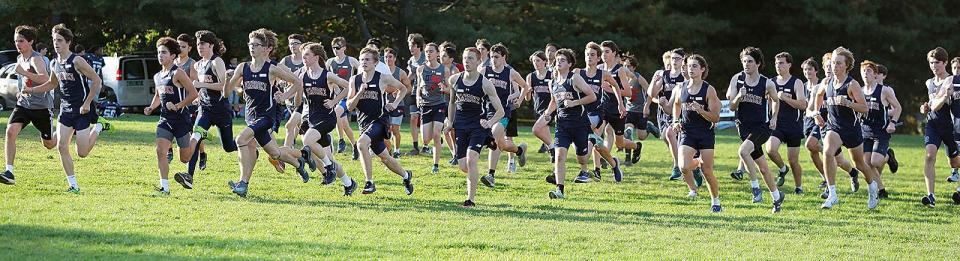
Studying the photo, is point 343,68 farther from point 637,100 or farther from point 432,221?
point 432,221

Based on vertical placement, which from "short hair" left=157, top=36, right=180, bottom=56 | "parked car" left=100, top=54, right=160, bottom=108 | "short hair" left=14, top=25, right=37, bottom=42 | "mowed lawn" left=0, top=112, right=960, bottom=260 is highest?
"short hair" left=14, top=25, right=37, bottom=42

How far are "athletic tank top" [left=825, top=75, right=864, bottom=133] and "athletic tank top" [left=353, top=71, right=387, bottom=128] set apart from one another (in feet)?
14.5

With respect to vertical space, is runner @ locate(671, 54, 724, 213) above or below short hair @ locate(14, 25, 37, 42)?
below

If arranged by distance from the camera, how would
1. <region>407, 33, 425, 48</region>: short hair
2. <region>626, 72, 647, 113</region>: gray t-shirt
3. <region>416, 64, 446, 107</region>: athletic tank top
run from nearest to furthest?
<region>416, 64, 446, 107</region>: athletic tank top → <region>626, 72, 647, 113</region>: gray t-shirt → <region>407, 33, 425, 48</region>: short hair

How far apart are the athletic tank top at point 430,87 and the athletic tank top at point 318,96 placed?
3.95m

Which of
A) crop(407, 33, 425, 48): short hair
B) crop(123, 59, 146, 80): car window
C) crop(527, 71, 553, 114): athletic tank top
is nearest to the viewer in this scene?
crop(527, 71, 553, 114): athletic tank top

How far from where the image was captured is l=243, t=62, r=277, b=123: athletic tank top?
1304cm

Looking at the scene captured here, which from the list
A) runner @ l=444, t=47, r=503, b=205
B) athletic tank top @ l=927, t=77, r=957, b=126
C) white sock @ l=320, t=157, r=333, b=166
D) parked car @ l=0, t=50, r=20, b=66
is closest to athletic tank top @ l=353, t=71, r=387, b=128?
white sock @ l=320, t=157, r=333, b=166

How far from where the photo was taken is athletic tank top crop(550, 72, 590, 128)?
14414mm

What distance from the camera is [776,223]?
1255cm

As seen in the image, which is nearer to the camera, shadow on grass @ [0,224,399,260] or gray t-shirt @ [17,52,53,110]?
shadow on grass @ [0,224,399,260]

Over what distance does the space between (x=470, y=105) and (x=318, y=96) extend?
4.88 feet

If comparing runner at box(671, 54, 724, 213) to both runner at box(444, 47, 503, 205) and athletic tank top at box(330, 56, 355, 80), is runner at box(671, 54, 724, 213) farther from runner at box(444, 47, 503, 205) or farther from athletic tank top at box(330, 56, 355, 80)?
athletic tank top at box(330, 56, 355, 80)

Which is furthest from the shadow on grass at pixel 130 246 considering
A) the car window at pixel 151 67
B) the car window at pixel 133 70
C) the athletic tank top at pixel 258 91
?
the car window at pixel 151 67
